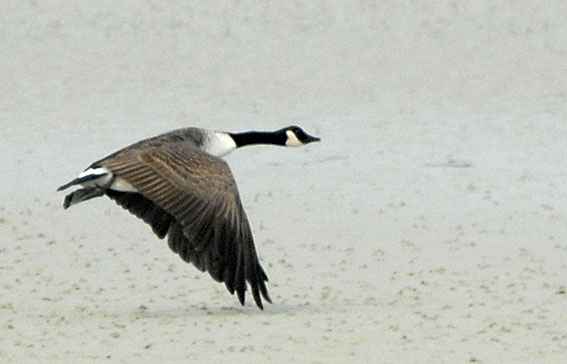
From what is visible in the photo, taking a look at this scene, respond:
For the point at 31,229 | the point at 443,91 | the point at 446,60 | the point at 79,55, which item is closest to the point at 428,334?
the point at 31,229

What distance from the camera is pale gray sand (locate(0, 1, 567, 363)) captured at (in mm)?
7477

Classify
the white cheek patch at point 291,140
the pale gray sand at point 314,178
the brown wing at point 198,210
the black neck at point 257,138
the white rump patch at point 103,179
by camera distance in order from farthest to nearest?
the white cheek patch at point 291,140 → the black neck at point 257,138 → the white rump patch at point 103,179 → the brown wing at point 198,210 → the pale gray sand at point 314,178

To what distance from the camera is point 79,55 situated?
635 inches

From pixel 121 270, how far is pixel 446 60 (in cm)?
698

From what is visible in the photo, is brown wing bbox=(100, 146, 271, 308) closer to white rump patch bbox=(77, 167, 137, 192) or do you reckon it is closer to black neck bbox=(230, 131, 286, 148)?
white rump patch bbox=(77, 167, 137, 192)

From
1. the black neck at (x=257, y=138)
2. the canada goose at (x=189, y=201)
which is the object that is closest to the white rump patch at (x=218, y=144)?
the black neck at (x=257, y=138)

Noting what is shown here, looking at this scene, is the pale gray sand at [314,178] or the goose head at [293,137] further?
the goose head at [293,137]

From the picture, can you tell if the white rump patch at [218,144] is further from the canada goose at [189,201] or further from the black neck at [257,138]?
the canada goose at [189,201]

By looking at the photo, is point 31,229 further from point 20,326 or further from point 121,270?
point 20,326

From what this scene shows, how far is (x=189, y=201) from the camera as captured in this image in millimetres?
7781

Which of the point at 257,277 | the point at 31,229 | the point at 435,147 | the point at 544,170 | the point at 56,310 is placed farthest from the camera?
the point at 435,147

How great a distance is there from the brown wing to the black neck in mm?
1229

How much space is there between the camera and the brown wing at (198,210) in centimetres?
762

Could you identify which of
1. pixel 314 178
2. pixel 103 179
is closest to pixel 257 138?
pixel 103 179
